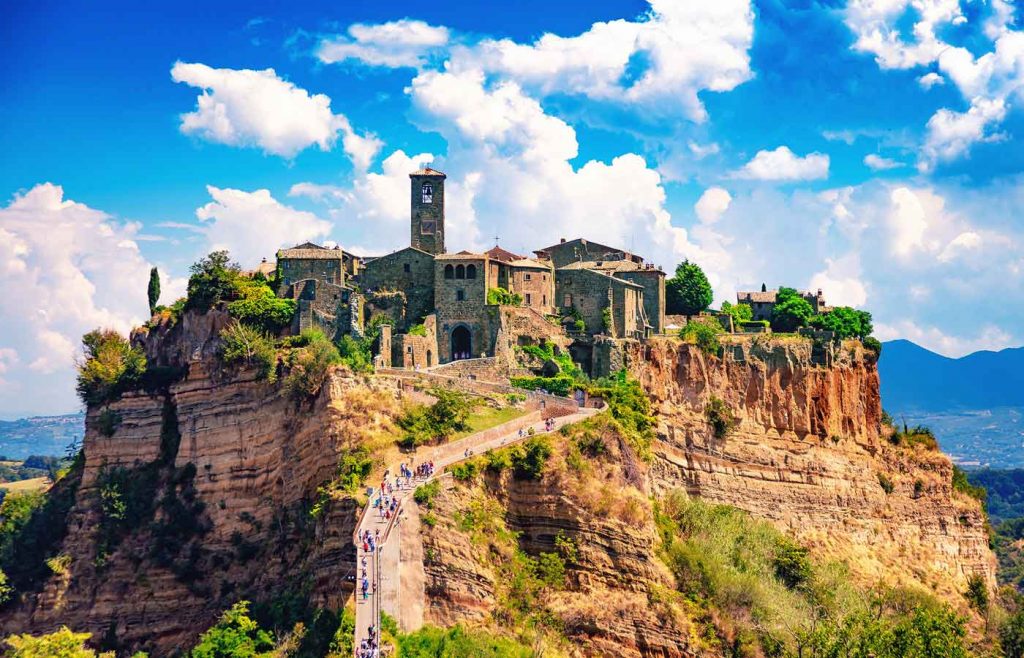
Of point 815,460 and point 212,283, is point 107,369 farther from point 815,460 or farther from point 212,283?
point 815,460

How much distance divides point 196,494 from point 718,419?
3090cm

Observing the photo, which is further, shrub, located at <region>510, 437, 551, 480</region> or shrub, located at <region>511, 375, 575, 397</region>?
Answer: shrub, located at <region>511, 375, 575, 397</region>

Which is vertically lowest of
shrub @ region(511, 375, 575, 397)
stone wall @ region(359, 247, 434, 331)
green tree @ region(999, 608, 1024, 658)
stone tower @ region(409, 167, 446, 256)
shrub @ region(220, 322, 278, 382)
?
green tree @ region(999, 608, 1024, 658)

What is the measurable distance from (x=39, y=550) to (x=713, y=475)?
39.3 m

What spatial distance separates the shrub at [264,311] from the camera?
6131 centimetres

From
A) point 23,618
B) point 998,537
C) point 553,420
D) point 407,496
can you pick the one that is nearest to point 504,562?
point 407,496

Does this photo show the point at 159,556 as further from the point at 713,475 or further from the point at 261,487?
the point at 713,475

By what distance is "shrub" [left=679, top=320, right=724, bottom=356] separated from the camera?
68938 mm

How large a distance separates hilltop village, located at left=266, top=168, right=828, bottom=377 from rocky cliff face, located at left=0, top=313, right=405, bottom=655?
20.7 feet

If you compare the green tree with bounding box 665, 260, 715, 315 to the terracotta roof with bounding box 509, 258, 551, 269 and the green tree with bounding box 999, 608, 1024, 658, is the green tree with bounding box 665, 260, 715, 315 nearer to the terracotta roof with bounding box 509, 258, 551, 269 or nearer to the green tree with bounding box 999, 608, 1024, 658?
the terracotta roof with bounding box 509, 258, 551, 269

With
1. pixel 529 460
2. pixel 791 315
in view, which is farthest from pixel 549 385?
pixel 791 315

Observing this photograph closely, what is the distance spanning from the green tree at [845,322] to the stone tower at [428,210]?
2754 cm

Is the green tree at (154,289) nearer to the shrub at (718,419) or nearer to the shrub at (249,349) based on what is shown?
the shrub at (249,349)

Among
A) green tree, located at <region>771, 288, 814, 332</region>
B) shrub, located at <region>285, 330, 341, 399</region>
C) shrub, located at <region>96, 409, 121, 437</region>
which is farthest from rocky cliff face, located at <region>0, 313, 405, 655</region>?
green tree, located at <region>771, 288, 814, 332</region>
